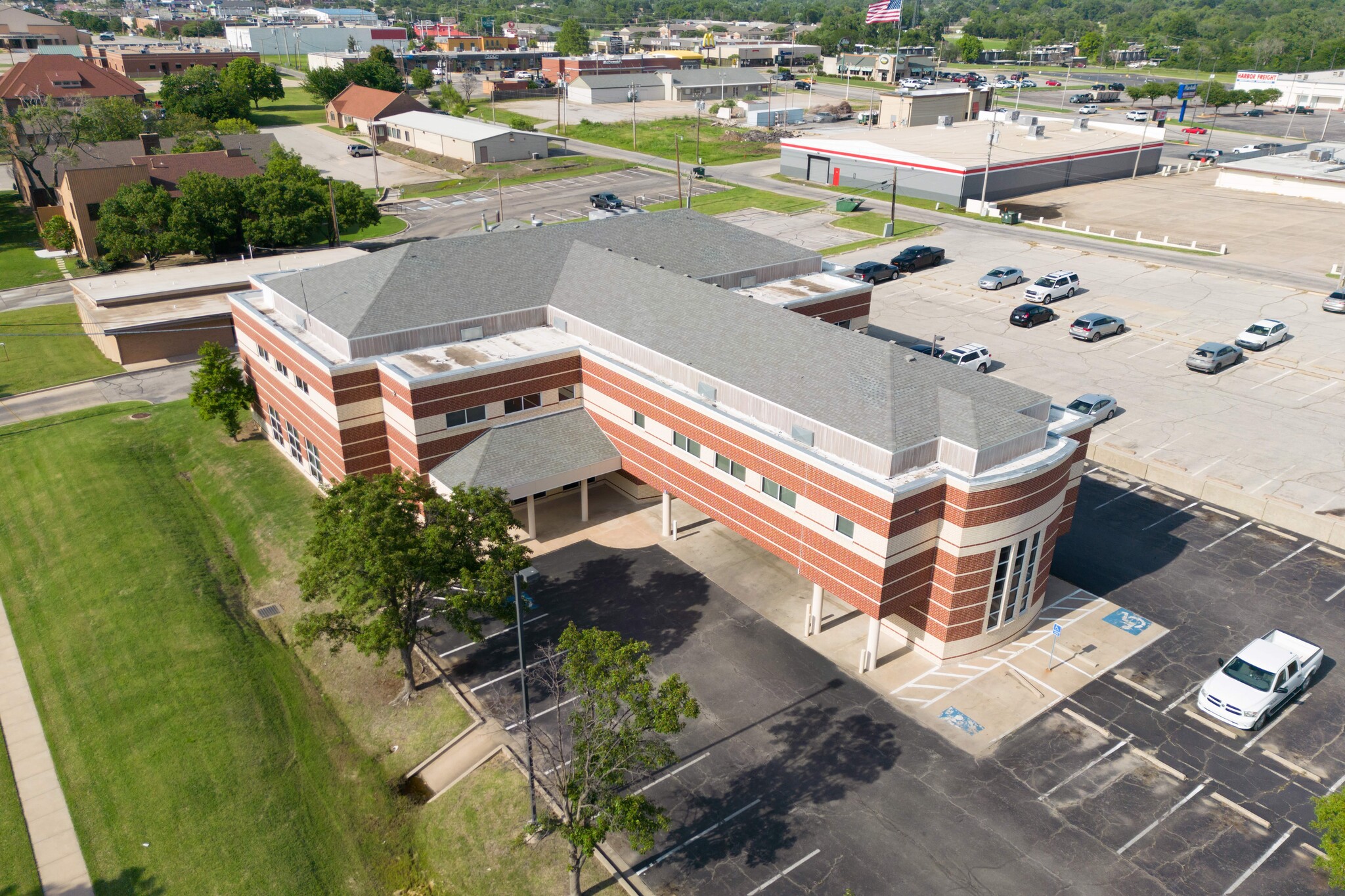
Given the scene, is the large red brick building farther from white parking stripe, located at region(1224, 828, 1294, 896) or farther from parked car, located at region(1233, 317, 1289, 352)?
parked car, located at region(1233, 317, 1289, 352)

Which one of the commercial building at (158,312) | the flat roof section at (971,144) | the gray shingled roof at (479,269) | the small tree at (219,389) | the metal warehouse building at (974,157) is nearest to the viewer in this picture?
the gray shingled roof at (479,269)

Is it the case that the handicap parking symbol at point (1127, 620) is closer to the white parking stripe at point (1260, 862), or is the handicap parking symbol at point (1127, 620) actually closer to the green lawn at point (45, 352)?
the white parking stripe at point (1260, 862)

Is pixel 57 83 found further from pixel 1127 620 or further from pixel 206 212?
pixel 1127 620

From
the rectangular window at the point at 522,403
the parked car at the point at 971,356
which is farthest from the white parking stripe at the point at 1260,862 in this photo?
the parked car at the point at 971,356

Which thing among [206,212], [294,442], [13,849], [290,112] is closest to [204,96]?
[290,112]

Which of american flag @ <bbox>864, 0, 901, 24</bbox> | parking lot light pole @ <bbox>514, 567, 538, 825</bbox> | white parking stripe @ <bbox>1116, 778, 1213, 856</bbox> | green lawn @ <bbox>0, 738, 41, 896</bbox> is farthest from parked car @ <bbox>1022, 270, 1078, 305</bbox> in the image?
american flag @ <bbox>864, 0, 901, 24</bbox>
